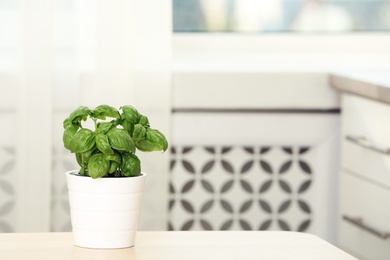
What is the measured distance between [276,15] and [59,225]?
1020mm

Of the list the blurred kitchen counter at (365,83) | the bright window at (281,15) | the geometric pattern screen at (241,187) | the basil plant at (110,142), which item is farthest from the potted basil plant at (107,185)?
the bright window at (281,15)

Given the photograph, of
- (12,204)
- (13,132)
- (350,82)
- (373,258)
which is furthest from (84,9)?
(373,258)

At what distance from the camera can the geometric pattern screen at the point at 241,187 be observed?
120 inches

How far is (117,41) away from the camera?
2906 millimetres

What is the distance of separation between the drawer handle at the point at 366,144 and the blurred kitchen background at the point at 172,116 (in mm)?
183

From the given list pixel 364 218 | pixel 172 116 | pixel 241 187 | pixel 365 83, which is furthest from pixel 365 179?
pixel 172 116

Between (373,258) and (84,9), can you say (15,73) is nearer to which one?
(84,9)

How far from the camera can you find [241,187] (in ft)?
10.0

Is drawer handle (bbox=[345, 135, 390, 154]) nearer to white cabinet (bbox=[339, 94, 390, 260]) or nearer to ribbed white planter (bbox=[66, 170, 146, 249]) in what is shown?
white cabinet (bbox=[339, 94, 390, 260])

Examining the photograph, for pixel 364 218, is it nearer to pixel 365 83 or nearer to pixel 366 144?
pixel 366 144

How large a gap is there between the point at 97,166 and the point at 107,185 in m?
0.04

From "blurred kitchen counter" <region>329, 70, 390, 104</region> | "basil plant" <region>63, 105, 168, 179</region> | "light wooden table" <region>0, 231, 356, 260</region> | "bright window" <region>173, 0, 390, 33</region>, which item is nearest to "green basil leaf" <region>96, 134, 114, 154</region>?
"basil plant" <region>63, 105, 168, 179</region>

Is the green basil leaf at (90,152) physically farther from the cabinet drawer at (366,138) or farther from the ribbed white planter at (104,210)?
the cabinet drawer at (366,138)

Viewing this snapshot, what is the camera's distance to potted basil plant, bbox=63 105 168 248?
1.51 metres
